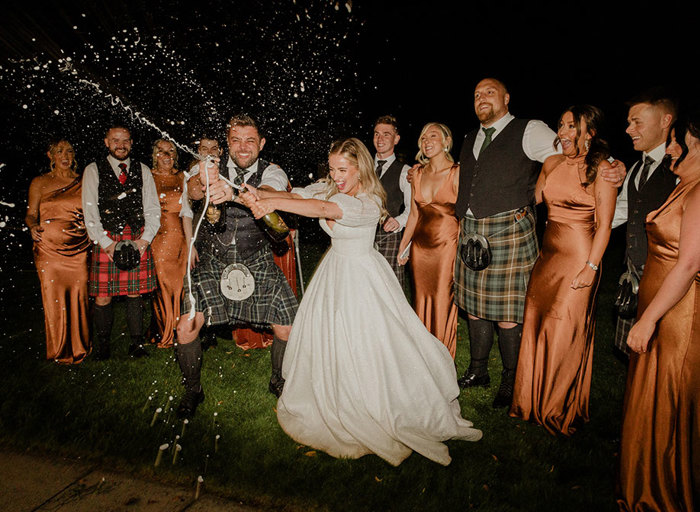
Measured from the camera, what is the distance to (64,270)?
4.55 metres

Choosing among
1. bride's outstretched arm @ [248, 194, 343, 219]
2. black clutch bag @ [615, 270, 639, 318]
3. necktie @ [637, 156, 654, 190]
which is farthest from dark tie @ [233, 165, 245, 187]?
necktie @ [637, 156, 654, 190]

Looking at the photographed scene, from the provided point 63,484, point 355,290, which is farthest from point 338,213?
point 63,484

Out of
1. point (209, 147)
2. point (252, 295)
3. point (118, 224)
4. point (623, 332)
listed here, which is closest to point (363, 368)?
point (252, 295)

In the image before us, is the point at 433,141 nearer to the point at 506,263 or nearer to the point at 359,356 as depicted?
the point at 506,263

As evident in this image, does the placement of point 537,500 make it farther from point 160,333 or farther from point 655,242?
point 160,333

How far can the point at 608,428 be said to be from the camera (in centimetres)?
340

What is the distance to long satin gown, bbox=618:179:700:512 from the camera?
7.18ft

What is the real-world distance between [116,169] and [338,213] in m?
2.94

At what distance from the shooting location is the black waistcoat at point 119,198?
4.46 meters

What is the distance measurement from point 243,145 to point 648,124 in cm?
314

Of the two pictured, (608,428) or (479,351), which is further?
(479,351)

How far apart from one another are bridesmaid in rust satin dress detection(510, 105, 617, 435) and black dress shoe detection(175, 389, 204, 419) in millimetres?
2734

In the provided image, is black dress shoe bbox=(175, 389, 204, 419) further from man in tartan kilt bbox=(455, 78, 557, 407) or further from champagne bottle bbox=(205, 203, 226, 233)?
man in tartan kilt bbox=(455, 78, 557, 407)

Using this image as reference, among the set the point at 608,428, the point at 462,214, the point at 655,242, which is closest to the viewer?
the point at 655,242
